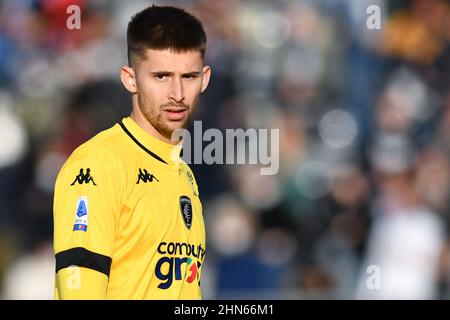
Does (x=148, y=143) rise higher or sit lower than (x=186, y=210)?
higher

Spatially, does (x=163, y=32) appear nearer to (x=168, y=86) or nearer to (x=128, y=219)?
(x=168, y=86)

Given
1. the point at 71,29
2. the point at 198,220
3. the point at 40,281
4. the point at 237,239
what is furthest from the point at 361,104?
the point at 198,220

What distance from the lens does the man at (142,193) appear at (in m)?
2.98

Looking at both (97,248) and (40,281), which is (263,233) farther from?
(97,248)

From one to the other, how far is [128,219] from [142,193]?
0.13 metres

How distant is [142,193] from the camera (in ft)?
10.4

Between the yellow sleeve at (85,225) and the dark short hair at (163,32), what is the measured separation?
574 mm

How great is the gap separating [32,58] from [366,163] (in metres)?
3.14

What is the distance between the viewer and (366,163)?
747 cm

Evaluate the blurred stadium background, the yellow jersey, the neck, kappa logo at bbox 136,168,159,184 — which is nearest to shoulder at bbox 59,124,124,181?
the yellow jersey

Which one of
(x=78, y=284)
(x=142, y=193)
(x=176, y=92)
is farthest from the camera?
(x=176, y=92)

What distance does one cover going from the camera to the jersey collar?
3.40 m

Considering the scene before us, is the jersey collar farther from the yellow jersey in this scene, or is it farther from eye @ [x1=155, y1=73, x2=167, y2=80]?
eye @ [x1=155, y1=73, x2=167, y2=80]

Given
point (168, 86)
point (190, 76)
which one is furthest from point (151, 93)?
point (190, 76)
